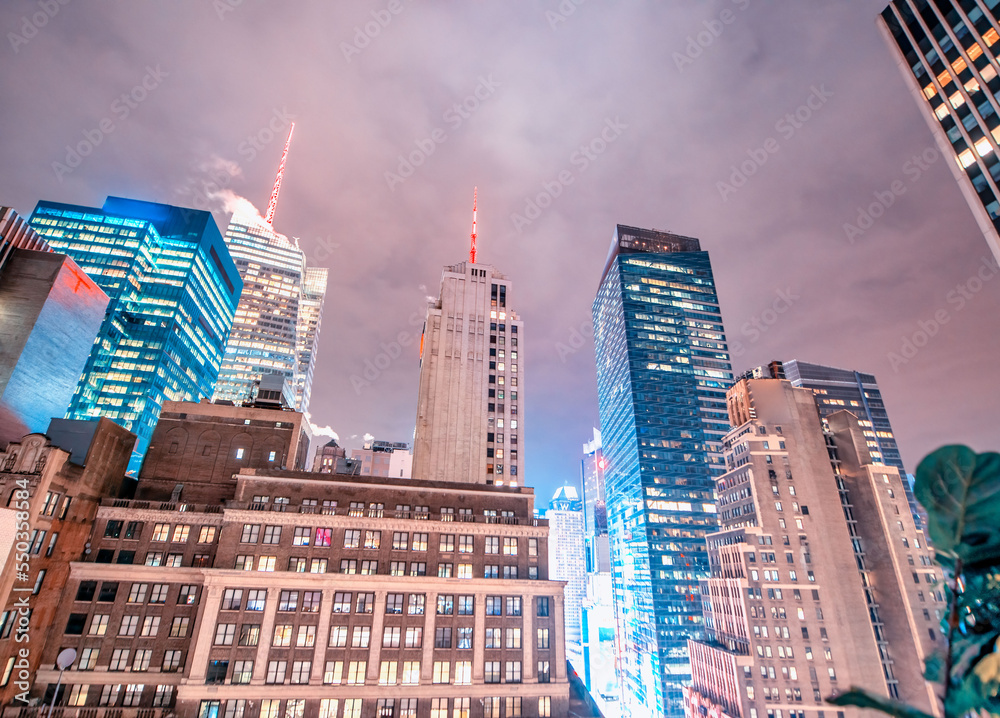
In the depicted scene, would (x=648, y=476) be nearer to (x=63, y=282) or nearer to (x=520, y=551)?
(x=520, y=551)

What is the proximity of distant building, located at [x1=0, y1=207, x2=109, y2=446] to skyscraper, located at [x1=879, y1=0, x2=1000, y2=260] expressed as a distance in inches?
5213

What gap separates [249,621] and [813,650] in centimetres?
9328

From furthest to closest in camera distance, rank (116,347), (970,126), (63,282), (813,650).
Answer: (116,347) < (813,650) < (63,282) < (970,126)

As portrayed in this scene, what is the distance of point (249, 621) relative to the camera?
5431cm

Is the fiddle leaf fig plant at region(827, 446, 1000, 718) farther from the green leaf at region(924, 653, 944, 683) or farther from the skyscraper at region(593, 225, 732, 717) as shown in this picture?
the skyscraper at region(593, 225, 732, 717)

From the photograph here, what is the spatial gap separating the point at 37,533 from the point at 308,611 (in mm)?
28581

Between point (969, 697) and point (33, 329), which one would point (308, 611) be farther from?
point (969, 697)

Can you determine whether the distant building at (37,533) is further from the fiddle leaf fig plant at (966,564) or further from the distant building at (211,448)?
the fiddle leaf fig plant at (966,564)

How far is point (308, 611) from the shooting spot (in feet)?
183

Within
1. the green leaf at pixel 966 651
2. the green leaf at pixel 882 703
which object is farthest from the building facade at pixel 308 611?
the green leaf at pixel 882 703

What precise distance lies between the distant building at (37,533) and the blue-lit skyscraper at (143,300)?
89504 millimetres

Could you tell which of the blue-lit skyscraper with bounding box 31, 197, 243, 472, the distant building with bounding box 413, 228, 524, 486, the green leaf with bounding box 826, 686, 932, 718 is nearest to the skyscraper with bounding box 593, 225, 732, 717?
the distant building with bounding box 413, 228, 524, 486

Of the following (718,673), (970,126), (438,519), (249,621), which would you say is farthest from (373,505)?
(970,126)

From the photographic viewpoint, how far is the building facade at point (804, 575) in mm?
86062
